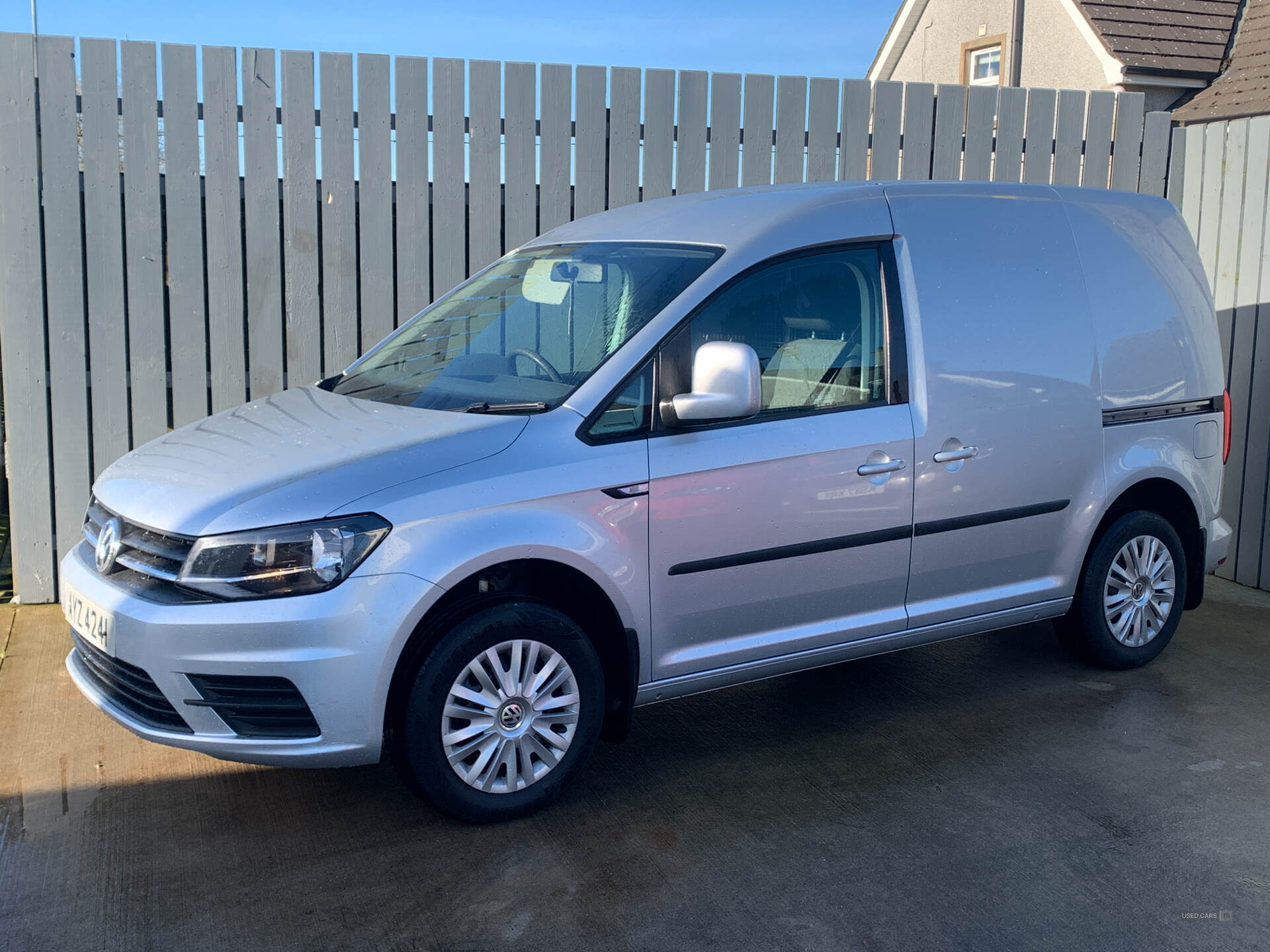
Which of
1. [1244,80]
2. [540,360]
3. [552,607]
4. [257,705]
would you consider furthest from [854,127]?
[1244,80]

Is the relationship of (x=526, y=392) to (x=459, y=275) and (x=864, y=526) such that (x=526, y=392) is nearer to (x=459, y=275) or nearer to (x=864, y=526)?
(x=864, y=526)

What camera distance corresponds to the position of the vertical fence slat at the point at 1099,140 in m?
7.64

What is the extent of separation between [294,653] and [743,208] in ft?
7.43

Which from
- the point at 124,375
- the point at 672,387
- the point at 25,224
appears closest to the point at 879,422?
Answer: the point at 672,387

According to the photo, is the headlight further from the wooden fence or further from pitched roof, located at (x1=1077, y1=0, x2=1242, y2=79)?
pitched roof, located at (x1=1077, y1=0, x2=1242, y2=79)

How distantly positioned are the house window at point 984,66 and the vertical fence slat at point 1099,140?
11717 millimetres

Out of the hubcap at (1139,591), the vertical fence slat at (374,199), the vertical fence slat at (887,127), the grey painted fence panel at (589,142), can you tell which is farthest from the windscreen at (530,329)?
the vertical fence slat at (887,127)

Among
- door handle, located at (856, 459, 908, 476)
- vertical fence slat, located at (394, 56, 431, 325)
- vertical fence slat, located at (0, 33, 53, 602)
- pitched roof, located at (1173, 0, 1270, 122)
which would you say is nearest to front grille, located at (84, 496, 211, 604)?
door handle, located at (856, 459, 908, 476)

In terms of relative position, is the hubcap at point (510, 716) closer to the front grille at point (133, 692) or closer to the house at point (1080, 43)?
the front grille at point (133, 692)

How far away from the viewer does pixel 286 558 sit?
3387 mm

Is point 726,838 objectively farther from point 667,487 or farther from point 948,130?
point 948,130

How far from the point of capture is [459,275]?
6.68 metres

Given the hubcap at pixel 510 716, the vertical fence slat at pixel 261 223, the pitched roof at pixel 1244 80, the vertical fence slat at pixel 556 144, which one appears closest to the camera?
the hubcap at pixel 510 716

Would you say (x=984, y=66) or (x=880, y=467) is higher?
(x=984, y=66)
